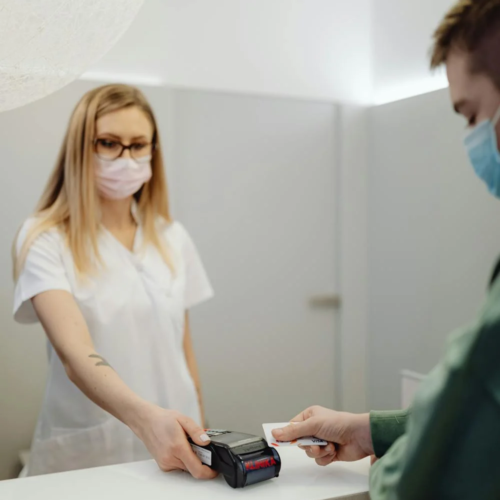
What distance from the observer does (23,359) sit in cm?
266

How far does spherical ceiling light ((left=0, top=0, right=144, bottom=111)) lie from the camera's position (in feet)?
2.94

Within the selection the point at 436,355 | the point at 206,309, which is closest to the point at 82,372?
the point at 206,309

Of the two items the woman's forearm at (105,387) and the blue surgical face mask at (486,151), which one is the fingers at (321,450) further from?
the blue surgical face mask at (486,151)

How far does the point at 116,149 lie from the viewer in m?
1.94

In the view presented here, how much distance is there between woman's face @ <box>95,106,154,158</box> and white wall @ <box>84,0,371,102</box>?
1.00 metres

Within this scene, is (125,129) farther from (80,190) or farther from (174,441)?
(174,441)

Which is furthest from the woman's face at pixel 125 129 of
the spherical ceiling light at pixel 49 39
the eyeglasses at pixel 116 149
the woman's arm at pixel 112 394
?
the spherical ceiling light at pixel 49 39

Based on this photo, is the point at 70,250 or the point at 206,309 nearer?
the point at 70,250

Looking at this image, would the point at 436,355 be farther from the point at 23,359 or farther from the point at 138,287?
the point at 23,359

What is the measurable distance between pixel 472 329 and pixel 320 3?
3.00 meters

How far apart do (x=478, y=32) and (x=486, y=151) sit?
16cm

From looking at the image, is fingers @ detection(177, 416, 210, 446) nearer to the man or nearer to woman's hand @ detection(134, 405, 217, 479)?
woman's hand @ detection(134, 405, 217, 479)

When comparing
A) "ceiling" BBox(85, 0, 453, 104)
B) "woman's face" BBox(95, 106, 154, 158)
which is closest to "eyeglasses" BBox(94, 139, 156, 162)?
"woman's face" BBox(95, 106, 154, 158)

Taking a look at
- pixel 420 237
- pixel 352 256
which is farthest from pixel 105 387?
pixel 352 256
